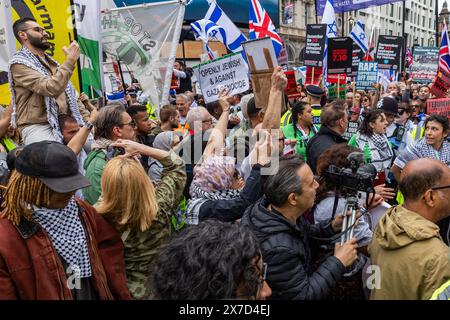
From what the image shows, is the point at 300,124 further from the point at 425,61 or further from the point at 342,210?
the point at 425,61

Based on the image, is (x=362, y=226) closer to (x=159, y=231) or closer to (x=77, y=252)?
(x=159, y=231)

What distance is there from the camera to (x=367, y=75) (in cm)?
1089

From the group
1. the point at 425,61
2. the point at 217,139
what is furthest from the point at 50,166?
the point at 425,61

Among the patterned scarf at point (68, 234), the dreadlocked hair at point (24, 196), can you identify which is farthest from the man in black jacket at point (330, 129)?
the dreadlocked hair at point (24, 196)

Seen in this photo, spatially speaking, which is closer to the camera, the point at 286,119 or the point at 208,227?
the point at 208,227

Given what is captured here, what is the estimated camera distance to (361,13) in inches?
2482

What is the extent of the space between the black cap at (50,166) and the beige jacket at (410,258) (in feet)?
4.92

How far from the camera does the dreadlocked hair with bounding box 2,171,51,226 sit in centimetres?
200

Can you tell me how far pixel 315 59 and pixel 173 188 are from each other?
767 centimetres

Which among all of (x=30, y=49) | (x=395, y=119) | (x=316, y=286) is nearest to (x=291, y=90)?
(x=395, y=119)

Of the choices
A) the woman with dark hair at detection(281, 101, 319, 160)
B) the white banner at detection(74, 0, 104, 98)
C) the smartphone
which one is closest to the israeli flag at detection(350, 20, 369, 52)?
the woman with dark hair at detection(281, 101, 319, 160)

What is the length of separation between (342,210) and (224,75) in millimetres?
3567

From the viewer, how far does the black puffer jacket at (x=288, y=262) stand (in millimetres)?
2232

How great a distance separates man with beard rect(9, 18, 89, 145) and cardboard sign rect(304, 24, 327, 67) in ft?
22.3
